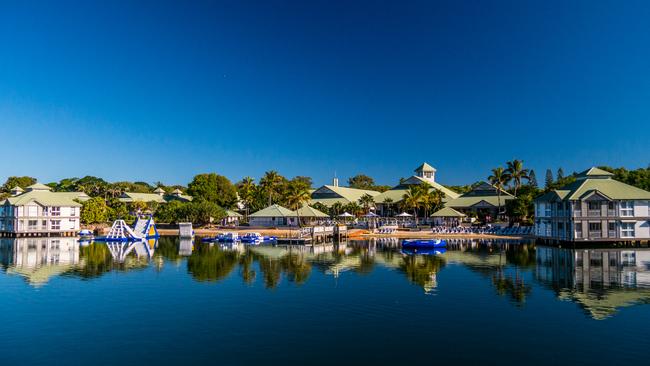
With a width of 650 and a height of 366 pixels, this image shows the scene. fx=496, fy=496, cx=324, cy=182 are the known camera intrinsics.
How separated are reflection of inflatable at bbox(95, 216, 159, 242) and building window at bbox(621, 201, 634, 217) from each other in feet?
244

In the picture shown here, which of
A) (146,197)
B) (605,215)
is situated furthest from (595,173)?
(146,197)

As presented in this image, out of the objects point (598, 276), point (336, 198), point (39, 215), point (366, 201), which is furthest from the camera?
point (336, 198)

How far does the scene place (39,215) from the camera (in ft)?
322

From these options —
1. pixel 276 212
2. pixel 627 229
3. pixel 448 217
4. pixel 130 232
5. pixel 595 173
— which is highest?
pixel 595 173

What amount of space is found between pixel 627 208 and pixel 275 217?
62904 millimetres

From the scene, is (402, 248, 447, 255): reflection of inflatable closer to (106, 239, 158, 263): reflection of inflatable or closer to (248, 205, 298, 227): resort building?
(106, 239, 158, 263): reflection of inflatable

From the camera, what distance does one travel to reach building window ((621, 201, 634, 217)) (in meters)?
66.1

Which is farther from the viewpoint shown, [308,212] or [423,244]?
[308,212]

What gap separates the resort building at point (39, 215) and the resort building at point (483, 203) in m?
77.7

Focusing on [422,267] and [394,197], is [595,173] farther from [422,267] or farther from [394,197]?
[394,197]

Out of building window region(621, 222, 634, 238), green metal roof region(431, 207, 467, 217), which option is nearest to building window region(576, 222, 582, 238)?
building window region(621, 222, 634, 238)

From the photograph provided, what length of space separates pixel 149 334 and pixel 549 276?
3210 centimetres

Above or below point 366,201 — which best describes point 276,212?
below

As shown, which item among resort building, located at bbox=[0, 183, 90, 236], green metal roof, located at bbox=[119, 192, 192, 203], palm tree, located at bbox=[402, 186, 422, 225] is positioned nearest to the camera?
palm tree, located at bbox=[402, 186, 422, 225]
